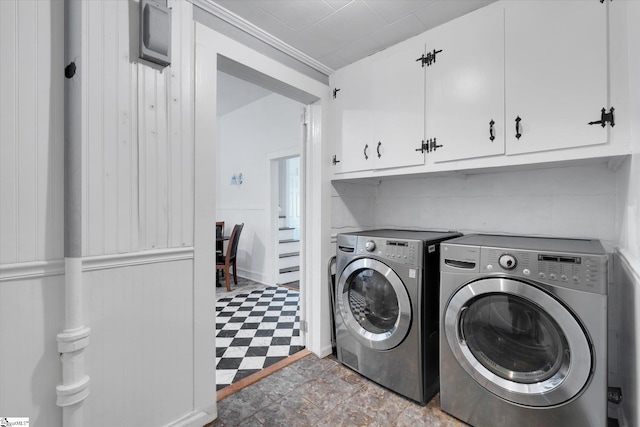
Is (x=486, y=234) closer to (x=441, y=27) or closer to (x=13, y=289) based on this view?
(x=441, y=27)

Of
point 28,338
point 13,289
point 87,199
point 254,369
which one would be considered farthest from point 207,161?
point 254,369

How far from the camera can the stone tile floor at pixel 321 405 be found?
1.54m

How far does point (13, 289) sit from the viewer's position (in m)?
1.04

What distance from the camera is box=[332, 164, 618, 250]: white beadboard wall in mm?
1604

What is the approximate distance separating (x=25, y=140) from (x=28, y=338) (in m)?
0.75

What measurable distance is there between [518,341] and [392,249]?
76cm

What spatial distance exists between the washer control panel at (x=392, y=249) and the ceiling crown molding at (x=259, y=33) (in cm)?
138

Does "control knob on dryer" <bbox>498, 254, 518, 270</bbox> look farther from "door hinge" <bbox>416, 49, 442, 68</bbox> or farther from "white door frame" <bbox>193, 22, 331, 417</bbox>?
"white door frame" <bbox>193, 22, 331, 417</bbox>

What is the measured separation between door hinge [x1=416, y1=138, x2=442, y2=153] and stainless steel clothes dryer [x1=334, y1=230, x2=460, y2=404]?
1.83ft

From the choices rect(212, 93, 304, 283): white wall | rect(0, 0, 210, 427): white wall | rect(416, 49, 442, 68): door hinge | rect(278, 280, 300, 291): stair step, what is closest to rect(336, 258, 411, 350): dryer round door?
rect(0, 0, 210, 427): white wall

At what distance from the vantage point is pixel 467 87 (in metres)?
1.61

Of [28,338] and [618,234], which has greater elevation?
[618,234]

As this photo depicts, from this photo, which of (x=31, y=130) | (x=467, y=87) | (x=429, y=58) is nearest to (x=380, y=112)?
(x=429, y=58)

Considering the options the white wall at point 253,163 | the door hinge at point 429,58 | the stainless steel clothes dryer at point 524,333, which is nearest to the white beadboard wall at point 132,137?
the door hinge at point 429,58
